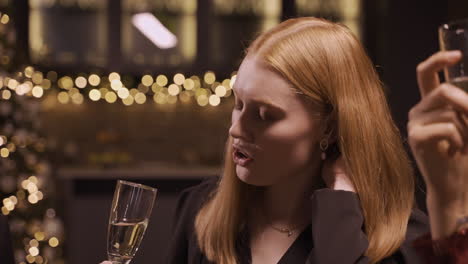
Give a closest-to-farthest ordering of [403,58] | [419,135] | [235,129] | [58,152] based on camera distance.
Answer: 1. [419,135]
2. [235,129]
3. [403,58]
4. [58,152]

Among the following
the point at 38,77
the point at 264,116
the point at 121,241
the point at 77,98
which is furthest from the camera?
the point at 77,98

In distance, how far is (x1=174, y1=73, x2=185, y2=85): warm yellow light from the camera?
623 cm

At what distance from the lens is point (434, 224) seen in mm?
1253

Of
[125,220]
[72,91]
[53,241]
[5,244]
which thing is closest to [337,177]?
[125,220]

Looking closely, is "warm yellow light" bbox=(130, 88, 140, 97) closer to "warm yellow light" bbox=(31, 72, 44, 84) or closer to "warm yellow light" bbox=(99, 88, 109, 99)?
"warm yellow light" bbox=(99, 88, 109, 99)

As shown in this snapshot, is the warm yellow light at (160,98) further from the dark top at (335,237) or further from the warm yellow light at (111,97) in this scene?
the dark top at (335,237)

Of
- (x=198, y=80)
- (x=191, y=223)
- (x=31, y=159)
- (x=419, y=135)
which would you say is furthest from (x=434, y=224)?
(x=198, y=80)

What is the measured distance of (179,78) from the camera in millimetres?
6246

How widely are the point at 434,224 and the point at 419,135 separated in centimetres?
21

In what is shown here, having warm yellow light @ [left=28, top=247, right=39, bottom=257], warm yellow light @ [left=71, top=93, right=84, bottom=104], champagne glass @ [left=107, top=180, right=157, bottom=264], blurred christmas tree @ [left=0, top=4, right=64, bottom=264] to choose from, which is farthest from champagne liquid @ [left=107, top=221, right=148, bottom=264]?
warm yellow light @ [left=71, top=93, right=84, bottom=104]

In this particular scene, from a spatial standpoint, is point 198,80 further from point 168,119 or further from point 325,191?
point 325,191

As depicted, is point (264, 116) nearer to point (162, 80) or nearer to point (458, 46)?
point (458, 46)

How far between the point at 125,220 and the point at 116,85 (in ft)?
15.7

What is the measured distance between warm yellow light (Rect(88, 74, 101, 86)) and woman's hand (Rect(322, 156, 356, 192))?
4593 mm
